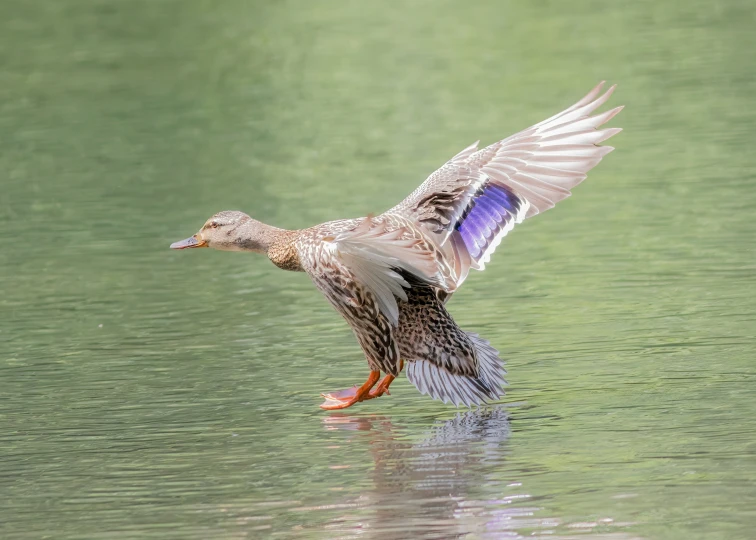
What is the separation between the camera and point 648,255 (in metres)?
11.6

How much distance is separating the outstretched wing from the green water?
84 centimetres

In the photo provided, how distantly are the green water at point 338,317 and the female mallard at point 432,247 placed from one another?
0.91 feet

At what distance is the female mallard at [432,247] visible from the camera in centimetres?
795

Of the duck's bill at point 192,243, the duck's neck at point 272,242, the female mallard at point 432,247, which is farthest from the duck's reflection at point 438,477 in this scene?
the duck's bill at point 192,243

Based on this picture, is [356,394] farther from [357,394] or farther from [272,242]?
[272,242]

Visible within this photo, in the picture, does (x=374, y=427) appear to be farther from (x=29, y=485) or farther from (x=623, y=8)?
(x=623, y=8)

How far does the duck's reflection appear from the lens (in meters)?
6.45

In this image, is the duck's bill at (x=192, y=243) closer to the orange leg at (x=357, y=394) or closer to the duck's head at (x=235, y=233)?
the duck's head at (x=235, y=233)

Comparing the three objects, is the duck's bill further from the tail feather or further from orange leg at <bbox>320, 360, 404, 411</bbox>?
the tail feather

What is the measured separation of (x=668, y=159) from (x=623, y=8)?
1049 cm

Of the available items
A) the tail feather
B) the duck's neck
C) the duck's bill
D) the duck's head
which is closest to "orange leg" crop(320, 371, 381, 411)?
the tail feather

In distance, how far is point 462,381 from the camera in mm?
8211

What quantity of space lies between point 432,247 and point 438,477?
167 cm

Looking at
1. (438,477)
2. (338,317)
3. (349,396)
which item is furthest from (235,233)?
Result: (438,477)
